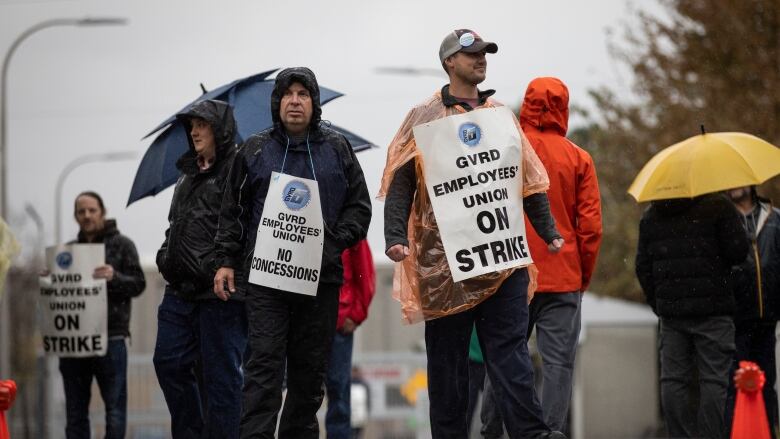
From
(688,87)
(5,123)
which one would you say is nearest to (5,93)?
(5,123)

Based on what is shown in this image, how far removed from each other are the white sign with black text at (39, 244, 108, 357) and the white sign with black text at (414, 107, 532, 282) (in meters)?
4.09

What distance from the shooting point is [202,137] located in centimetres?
884

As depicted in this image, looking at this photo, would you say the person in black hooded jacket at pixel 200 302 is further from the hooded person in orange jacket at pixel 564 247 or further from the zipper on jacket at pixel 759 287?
the zipper on jacket at pixel 759 287

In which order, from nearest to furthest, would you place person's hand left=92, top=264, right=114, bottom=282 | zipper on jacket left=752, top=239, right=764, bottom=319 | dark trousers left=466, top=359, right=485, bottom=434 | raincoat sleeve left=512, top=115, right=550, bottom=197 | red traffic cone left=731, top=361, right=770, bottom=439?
raincoat sleeve left=512, top=115, right=550, bottom=197
red traffic cone left=731, top=361, right=770, bottom=439
dark trousers left=466, top=359, right=485, bottom=434
zipper on jacket left=752, top=239, right=764, bottom=319
person's hand left=92, top=264, right=114, bottom=282

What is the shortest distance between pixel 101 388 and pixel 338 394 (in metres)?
2.16

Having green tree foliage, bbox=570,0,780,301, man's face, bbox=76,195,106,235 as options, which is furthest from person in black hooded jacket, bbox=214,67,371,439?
green tree foliage, bbox=570,0,780,301

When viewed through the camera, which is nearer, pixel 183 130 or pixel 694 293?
pixel 694 293

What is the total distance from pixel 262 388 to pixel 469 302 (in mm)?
1106

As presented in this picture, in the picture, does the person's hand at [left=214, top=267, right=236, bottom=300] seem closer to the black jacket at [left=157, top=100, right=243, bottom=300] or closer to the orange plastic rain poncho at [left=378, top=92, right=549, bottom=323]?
the orange plastic rain poncho at [left=378, top=92, right=549, bottom=323]

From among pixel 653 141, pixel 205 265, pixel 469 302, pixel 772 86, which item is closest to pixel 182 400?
pixel 205 265

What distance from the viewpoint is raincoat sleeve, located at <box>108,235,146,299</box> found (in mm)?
11141

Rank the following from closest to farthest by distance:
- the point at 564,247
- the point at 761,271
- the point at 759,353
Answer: the point at 564,247
the point at 761,271
the point at 759,353

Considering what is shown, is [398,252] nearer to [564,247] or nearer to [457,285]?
[457,285]

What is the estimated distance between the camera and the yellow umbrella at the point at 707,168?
9586mm
